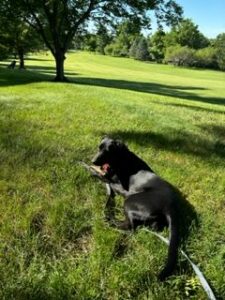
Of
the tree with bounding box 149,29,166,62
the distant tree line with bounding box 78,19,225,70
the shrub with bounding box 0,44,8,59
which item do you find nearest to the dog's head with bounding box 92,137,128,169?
the shrub with bounding box 0,44,8,59

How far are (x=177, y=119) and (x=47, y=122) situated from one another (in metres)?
2.62

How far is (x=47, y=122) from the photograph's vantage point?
711 cm

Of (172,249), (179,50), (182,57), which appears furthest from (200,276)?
(179,50)

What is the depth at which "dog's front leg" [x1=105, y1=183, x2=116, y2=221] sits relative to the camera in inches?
164

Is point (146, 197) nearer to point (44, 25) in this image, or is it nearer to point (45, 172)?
point (45, 172)

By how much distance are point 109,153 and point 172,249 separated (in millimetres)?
1688

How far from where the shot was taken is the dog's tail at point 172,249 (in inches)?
128

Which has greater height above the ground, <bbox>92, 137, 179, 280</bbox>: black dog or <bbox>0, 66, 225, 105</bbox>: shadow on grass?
<bbox>92, 137, 179, 280</bbox>: black dog

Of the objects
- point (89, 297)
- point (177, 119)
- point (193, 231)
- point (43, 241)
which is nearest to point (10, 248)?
point (43, 241)

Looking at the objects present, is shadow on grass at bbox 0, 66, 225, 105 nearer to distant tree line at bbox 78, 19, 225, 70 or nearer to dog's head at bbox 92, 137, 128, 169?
dog's head at bbox 92, 137, 128, 169

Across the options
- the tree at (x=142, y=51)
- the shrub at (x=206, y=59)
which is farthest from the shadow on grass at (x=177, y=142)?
the tree at (x=142, y=51)

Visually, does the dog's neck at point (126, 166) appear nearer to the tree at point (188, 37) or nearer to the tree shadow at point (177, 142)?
the tree shadow at point (177, 142)

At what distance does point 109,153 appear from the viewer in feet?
15.9

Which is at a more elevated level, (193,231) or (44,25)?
(44,25)
